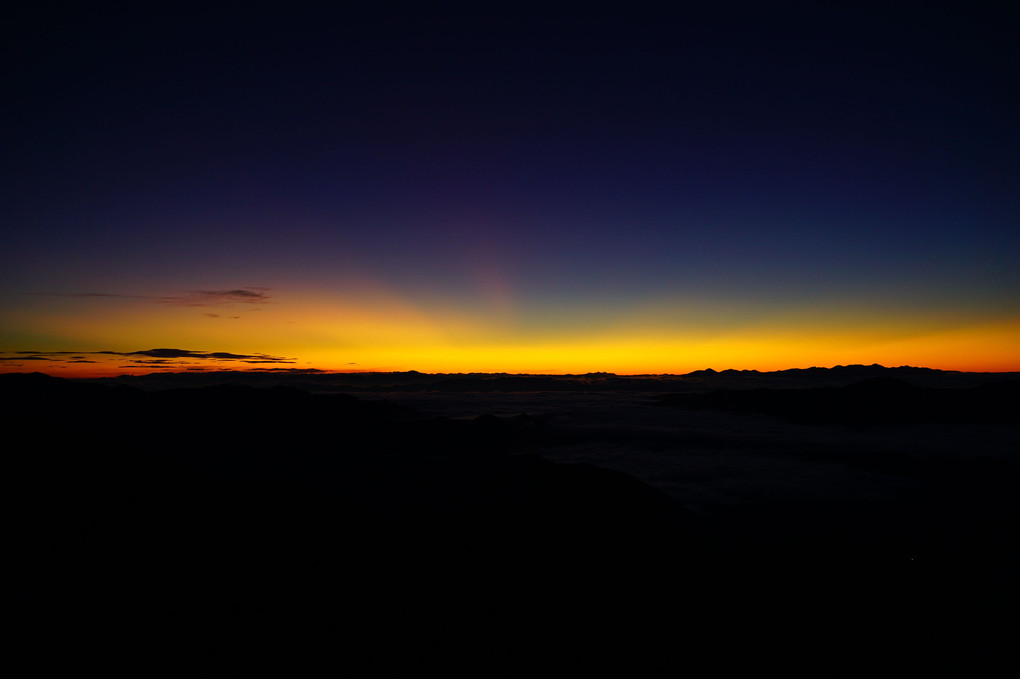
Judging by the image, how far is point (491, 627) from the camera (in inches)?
1219

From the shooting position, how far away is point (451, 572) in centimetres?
3922

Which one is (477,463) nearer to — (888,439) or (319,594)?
(319,594)

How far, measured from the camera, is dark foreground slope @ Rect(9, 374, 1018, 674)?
1830cm

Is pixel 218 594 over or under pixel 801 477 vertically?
over

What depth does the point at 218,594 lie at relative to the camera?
2073cm

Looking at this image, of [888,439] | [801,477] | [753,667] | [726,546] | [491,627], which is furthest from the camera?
[888,439]

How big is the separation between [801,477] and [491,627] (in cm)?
8297

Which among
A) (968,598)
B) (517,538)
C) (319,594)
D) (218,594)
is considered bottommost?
(968,598)

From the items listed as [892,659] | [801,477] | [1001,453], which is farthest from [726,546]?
[1001,453]

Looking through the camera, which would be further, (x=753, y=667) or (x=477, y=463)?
(x=477, y=463)

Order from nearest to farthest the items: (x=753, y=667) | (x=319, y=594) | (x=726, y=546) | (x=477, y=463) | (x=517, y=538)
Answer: (x=319, y=594)
(x=753, y=667)
(x=517, y=538)
(x=726, y=546)
(x=477, y=463)

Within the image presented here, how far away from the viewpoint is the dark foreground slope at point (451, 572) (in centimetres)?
1830

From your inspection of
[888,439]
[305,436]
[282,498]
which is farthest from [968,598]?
[305,436]

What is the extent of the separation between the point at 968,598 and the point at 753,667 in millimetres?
30690
